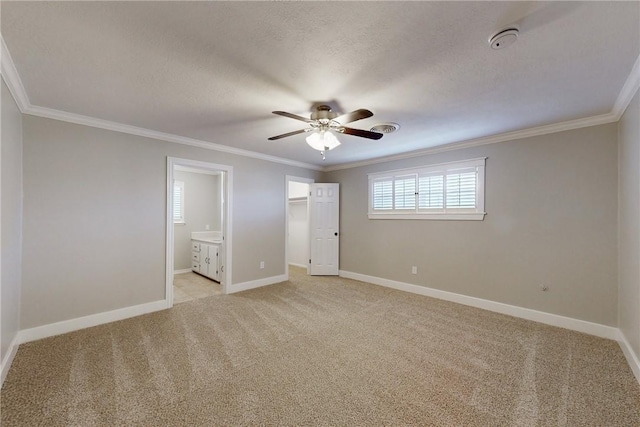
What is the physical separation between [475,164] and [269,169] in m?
3.48

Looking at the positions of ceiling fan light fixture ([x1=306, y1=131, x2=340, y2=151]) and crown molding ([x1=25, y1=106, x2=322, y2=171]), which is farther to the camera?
crown molding ([x1=25, y1=106, x2=322, y2=171])

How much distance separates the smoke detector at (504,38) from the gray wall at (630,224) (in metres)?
1.65

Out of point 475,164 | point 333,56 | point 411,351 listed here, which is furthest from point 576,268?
point 333,56

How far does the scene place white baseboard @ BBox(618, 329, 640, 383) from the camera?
2.17 metres

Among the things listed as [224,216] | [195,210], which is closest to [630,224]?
[224,216]

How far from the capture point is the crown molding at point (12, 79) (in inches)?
71.7

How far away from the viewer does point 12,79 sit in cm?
213

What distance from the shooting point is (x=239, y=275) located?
4527 mm

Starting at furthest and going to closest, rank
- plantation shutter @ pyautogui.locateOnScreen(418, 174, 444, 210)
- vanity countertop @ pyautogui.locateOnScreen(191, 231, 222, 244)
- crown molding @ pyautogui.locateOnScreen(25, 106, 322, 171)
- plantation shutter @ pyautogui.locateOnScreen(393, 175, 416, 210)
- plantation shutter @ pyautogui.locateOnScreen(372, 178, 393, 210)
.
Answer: vanity countertop @ pyautogui.locateOnScreen(191, 231, 222, 244) < plantation shutter @ pyautogui.locateOnScreen(372, 178, 393, 210) < plantation shutter @ pyautogui.locateOnScreen(393, 175, 416, 210) < plantation shutter @ pyautogui.locateOnScreen(418, 174, 444, 210) < crown molding @ pyautogui.locateOnScreen(25, 106, 322, 171)

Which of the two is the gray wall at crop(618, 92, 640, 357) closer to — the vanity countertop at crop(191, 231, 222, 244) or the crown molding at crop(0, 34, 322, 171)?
the crown molding at crop(0, 34, 322, 171)

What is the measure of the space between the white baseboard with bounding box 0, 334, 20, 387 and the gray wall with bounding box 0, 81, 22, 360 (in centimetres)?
5

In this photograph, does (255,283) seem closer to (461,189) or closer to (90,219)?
(90,219)

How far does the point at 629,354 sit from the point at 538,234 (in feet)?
4.61

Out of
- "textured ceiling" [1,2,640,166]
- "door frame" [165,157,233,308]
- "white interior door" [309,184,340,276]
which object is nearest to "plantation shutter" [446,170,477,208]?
"textured ceiling" [1,2,640,166]
